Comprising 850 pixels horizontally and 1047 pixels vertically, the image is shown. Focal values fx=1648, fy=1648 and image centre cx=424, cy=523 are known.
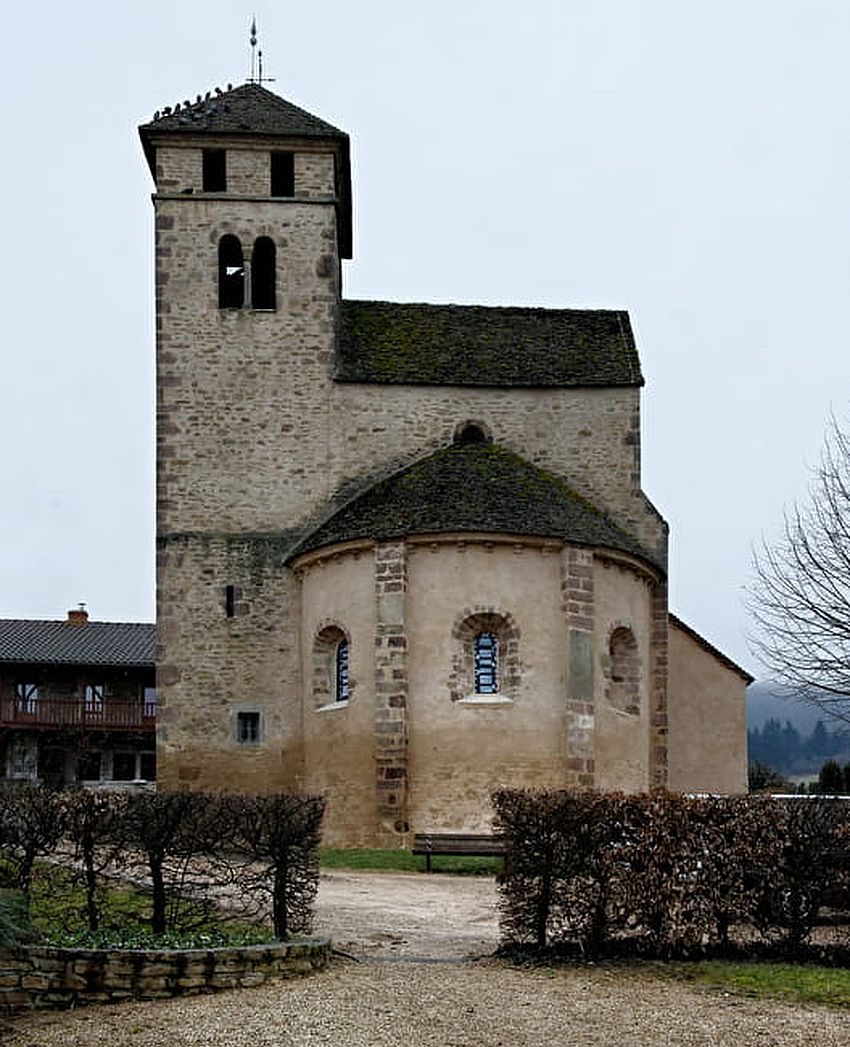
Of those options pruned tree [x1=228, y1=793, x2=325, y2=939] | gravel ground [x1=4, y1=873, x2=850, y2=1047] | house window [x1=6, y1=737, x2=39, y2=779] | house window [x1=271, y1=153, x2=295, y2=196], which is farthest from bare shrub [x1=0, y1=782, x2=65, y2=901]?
house window [x1=6, y1=737, x2=39, y2=779]

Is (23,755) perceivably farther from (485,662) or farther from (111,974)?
(111,974)

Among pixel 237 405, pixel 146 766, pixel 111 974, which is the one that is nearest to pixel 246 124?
pixel 237 405

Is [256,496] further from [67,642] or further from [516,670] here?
[67,642]

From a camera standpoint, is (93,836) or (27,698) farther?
(27,698)

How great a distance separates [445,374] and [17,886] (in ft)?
61.1

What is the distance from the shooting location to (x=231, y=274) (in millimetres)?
32938

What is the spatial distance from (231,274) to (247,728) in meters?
9.10

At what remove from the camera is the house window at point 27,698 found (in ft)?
173

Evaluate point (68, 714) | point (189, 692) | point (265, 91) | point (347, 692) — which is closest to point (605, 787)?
point (347, 692)

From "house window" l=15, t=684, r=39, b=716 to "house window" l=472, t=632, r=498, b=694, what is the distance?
92.3 feet

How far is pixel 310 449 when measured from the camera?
31578mm

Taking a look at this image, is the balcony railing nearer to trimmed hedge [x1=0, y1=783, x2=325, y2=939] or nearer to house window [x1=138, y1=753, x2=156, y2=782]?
house window [x1=138, y1=753, x2=156, y2=782]

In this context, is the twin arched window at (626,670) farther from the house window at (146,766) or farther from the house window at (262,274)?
the house window at (146,766)

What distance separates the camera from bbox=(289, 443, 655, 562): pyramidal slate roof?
28.0 meters
